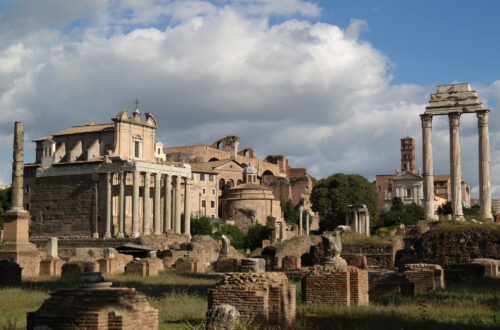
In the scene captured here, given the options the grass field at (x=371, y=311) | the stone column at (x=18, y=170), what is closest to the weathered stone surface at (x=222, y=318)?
the grass field at (x=371, y=311)

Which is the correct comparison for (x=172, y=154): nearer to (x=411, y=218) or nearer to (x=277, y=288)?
(x=411, y=218)

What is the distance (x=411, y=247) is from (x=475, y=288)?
13.2 m

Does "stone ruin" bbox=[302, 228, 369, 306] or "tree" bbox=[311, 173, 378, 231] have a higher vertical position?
"tree" bbox=[311, 173, 378, 231]

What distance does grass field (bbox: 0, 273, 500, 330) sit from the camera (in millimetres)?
11789

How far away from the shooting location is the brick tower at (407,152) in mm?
131500

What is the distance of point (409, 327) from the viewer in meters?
11.6

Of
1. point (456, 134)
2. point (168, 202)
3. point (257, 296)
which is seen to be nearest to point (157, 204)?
point (168, 202)

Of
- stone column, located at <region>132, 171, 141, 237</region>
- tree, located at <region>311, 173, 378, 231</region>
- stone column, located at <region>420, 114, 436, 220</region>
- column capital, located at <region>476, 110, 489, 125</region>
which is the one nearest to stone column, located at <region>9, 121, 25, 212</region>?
stone column, located at <region>420, 114, 436, 220</region>

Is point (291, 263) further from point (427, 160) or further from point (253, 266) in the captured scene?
point (253, 266)

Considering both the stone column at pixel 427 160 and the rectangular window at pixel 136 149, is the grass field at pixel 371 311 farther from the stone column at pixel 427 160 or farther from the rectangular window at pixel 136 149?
the rectangular window at pixel 136 149

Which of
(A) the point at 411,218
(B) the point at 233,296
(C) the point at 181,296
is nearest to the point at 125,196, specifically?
(A) the point at 411,218

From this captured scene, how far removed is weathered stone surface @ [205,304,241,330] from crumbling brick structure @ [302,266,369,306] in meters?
4.20

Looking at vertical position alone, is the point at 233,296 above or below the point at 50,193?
below

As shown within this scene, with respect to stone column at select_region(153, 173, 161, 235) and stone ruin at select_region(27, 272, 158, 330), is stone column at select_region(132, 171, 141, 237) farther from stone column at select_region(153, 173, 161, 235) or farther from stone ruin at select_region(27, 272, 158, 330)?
stone ruin at select_region(27, 272, 158, 330)
